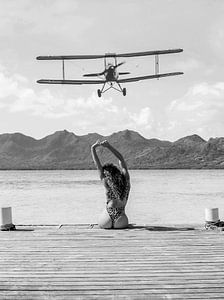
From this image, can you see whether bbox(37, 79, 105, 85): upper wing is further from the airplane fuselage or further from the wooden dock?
the wooden dock

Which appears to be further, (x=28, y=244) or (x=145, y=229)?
(x=145, y=229)

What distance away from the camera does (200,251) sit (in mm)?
7258

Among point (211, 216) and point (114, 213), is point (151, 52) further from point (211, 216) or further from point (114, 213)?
point (114, 213)

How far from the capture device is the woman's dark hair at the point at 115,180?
33.3 feet

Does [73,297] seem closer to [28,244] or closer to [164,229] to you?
[28,244]

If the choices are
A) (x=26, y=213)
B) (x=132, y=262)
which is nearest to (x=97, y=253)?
(x=132, y=262)

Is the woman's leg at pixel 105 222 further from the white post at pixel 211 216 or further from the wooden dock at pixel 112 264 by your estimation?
the white post at pixel 211 216

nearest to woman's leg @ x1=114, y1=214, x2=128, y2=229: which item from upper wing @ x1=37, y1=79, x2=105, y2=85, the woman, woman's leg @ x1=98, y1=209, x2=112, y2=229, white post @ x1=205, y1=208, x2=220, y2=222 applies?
the woman

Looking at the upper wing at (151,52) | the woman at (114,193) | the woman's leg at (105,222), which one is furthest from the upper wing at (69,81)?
the woman's leg at (105,222)

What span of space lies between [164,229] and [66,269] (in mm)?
3955

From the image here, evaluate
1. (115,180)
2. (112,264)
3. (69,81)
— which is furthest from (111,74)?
(112,264)

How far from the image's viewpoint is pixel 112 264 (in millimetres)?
6523

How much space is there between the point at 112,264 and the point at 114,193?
3.69 meters

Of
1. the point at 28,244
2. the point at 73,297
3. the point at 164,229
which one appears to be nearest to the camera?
the point at 73,297
